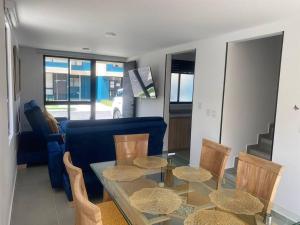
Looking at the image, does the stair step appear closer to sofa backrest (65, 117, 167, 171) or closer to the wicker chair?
sofa backrest (65, 117, 167, 171)

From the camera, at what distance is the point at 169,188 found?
71.3 inches

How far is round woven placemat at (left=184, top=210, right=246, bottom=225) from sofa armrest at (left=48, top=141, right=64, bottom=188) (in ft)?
6.91

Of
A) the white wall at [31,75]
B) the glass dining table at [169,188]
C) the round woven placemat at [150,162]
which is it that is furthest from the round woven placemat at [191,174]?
the white wall at [31,75]

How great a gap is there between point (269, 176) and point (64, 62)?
227 inches

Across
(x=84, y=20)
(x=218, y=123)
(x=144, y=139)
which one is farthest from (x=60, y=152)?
(x=218, y=123)

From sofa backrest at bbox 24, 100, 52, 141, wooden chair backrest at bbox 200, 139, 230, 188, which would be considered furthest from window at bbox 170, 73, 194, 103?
wooden chair backrest at bbox 200, 139, 230, 188

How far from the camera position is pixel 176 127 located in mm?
4988

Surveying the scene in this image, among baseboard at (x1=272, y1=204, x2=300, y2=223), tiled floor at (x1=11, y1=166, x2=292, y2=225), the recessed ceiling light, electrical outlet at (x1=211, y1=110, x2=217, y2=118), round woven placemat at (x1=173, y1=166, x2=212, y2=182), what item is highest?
the recessed ceiling light

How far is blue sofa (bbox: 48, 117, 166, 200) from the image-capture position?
266 cm

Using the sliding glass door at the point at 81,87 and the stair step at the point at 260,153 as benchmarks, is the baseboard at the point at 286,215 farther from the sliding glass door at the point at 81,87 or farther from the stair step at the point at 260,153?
the sliding glass door at the point at 81,87

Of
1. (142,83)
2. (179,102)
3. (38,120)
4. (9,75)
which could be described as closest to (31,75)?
(38,120)

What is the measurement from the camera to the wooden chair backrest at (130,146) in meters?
2.59

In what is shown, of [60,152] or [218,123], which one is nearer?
[60,152]

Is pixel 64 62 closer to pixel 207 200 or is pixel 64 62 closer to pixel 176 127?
pixel 176 127
